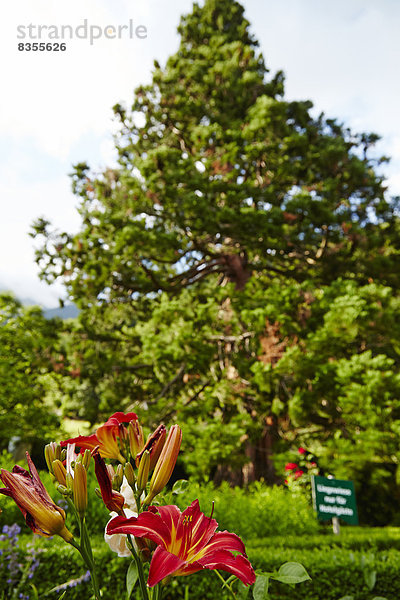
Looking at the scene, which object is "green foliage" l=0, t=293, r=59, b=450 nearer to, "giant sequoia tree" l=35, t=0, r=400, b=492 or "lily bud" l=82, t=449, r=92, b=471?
"giant sequoia tree" l=35, t=0, r=400, b=492

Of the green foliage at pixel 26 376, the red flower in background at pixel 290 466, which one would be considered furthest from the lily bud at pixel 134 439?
the green foliage at pixel 26 376

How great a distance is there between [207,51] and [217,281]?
6.54 metres

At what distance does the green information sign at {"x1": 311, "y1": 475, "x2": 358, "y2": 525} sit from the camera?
15.8 ft

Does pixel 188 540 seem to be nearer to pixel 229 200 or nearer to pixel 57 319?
pixel 229 200

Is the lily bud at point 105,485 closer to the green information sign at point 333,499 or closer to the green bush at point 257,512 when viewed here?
the green bush at point 257,512

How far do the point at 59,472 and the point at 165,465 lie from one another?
230 millimetres

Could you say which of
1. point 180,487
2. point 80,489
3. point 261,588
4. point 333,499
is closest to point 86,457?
point 80,489

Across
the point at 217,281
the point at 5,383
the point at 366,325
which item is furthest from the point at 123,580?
the point at 217,281

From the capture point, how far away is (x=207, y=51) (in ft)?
35.5

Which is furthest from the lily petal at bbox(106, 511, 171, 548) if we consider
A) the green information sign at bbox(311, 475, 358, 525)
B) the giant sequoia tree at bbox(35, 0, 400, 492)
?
the giant sequoia tree at bbox(35, 0, 400, 492)

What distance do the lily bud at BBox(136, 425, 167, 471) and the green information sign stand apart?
457 cm

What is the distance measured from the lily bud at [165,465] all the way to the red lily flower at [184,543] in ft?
0.21

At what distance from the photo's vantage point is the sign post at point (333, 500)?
4801 millimetres

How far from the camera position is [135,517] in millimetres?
722
